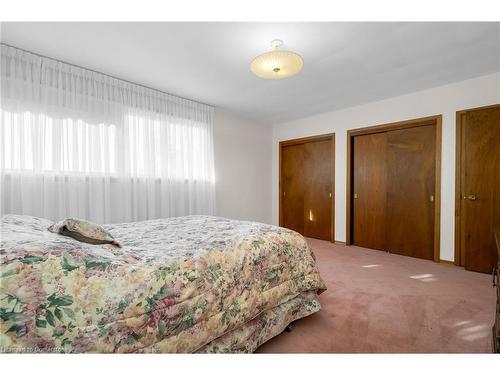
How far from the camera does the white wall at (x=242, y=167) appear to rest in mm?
4137

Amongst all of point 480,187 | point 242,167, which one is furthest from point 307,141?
point 480,187

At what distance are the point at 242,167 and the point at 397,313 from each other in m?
3.28

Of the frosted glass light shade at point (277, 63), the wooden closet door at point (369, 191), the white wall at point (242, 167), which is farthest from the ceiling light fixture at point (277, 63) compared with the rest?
the wooden closet door at point (369, 191)

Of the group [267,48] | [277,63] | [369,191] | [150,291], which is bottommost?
[150,291]

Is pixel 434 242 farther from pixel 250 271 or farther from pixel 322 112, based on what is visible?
pixel 250 271

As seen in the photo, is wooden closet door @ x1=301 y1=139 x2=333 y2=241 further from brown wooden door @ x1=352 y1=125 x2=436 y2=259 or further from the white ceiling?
the white ceiling

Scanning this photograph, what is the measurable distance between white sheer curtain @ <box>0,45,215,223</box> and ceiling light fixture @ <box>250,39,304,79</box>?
72.9 inches

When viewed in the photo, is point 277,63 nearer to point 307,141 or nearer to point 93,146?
point 93,146

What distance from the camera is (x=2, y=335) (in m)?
0.68

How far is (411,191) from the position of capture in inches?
131

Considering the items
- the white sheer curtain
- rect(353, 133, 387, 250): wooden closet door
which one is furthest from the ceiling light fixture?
rect(353, 133, 387, 250): wooden closet door

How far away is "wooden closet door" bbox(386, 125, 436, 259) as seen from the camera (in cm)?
319
